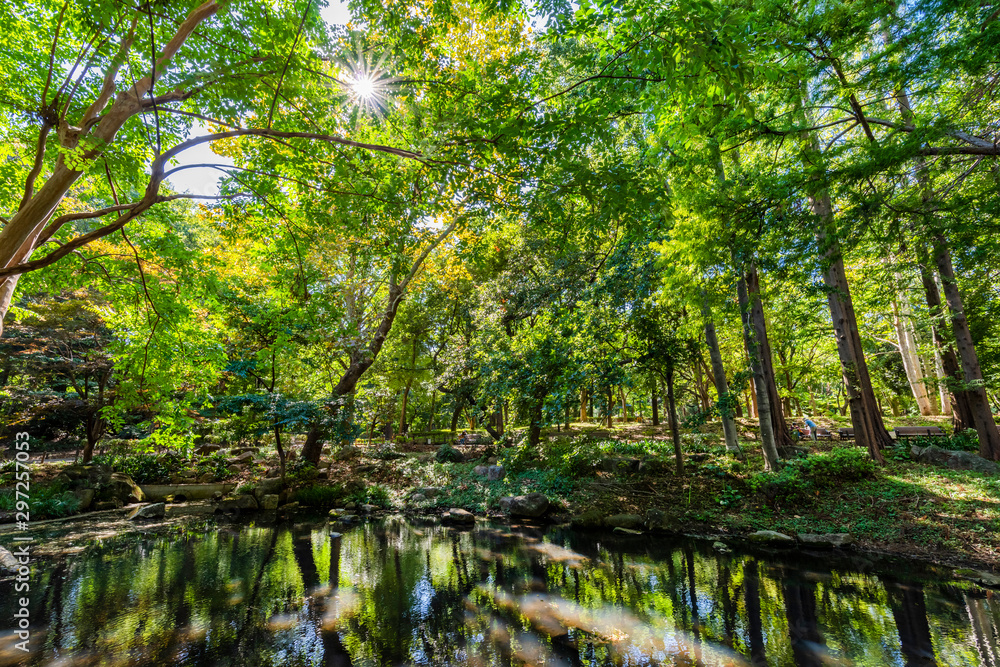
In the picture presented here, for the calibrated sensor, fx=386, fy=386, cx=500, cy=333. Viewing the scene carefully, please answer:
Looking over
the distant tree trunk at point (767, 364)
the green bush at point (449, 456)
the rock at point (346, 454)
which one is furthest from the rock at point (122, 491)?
the distant tree trunk at point (767, 364)

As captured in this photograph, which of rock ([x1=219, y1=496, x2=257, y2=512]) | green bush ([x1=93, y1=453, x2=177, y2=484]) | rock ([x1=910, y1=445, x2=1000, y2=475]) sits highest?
green bush ([x1=93, y1=453, x2=177, y2=484])

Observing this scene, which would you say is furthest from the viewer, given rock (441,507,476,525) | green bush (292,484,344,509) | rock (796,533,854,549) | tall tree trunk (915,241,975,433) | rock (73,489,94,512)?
green bush (292,484,344,509)

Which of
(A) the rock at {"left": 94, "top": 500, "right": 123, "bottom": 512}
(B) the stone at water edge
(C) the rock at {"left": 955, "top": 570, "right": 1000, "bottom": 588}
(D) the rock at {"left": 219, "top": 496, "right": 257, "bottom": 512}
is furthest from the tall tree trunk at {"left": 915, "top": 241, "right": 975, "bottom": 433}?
(A) the rock at {"left": 94, "top": 500, "right": 123, "bottom": 512}

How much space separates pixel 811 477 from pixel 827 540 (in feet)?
5.85

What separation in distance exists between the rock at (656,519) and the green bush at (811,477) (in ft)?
6.73

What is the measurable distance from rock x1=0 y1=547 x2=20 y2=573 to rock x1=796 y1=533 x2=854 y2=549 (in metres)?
12.2

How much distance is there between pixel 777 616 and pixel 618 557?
8.00 feet

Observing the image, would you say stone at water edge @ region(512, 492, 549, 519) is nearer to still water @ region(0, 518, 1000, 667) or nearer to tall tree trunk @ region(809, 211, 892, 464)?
still water @ region(0, 518, 1000, 667)

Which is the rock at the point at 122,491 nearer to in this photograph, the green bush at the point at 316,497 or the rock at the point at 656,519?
the green bush at the point at 316,497

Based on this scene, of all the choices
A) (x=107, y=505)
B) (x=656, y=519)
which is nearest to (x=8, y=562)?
(x=107, y=505)

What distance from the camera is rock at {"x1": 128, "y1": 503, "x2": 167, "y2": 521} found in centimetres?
902

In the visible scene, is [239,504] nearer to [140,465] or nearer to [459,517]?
[140,465]

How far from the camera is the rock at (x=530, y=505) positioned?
9.05m

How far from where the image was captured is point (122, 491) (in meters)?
10.2
